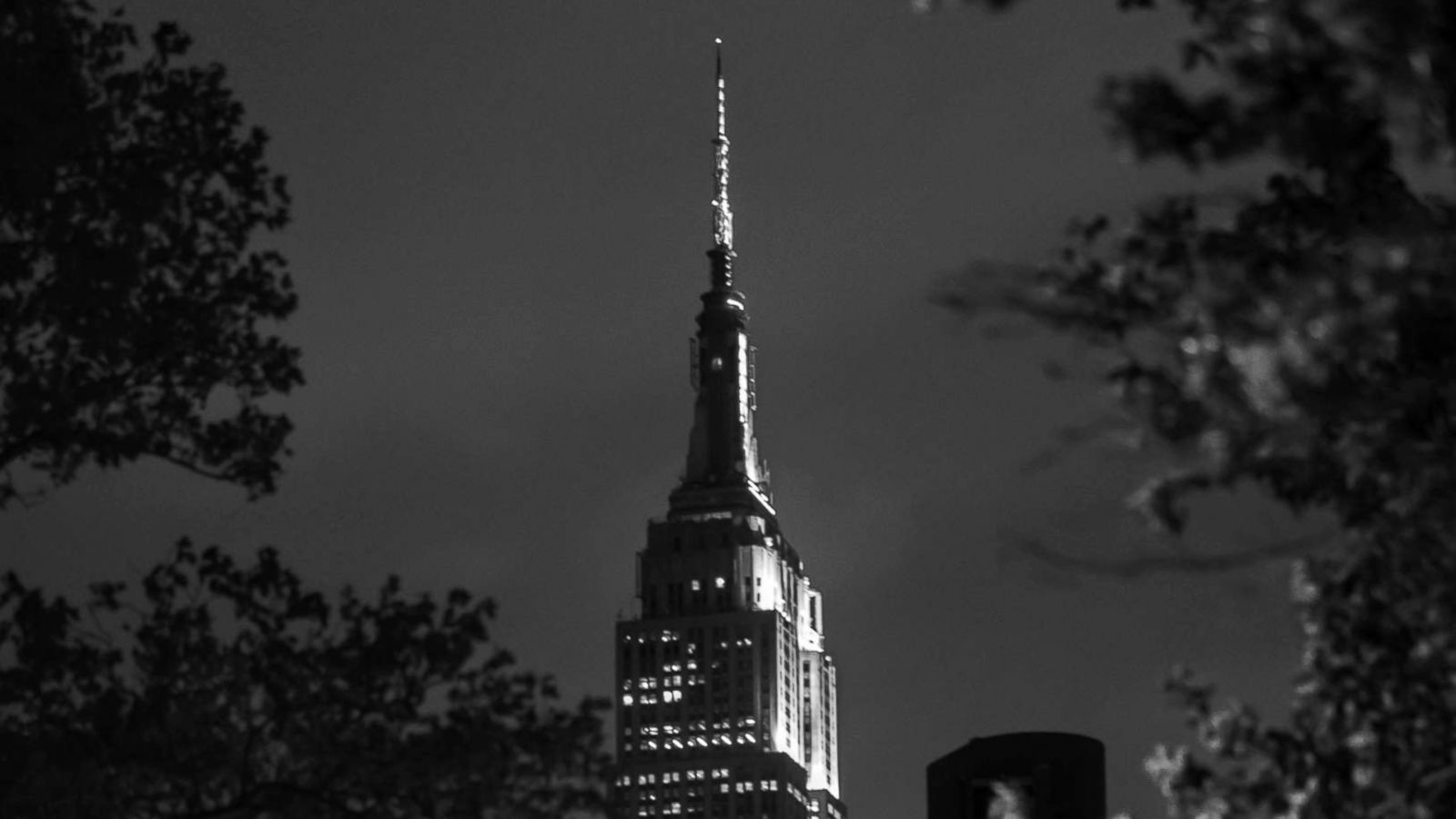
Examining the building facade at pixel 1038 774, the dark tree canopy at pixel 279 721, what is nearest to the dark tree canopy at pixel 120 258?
the dark tree canopy at pixel 279 721

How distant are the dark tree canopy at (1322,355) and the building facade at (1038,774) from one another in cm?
2338

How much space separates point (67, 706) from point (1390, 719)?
1198cm

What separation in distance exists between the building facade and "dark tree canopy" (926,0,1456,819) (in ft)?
76.7

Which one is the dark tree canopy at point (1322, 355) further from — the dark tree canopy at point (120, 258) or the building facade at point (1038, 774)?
the building facade at point (1038, 774)

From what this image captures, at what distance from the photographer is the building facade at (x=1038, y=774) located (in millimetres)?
39656

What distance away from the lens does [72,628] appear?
73.7 ft

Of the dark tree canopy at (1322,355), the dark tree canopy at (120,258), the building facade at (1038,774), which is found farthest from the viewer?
the building facade at (1038,774)

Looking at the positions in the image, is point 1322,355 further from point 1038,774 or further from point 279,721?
point 1038,774

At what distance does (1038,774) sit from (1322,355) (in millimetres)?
28542

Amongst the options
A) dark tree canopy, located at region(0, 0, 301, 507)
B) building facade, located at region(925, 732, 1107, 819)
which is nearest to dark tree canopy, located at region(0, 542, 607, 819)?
dark tree canopy, located at region(0, 0, 301, 507)

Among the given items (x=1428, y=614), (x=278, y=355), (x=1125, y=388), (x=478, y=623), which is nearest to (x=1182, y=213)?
(x=1125, y=388)

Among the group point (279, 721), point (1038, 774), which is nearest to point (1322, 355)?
point (279, 721)

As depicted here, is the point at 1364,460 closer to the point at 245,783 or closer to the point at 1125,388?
the point at 1125,388

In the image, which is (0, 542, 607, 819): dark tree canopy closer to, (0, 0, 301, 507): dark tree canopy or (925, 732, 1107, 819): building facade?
(0, 0, 301, 507): dark tree canopy
